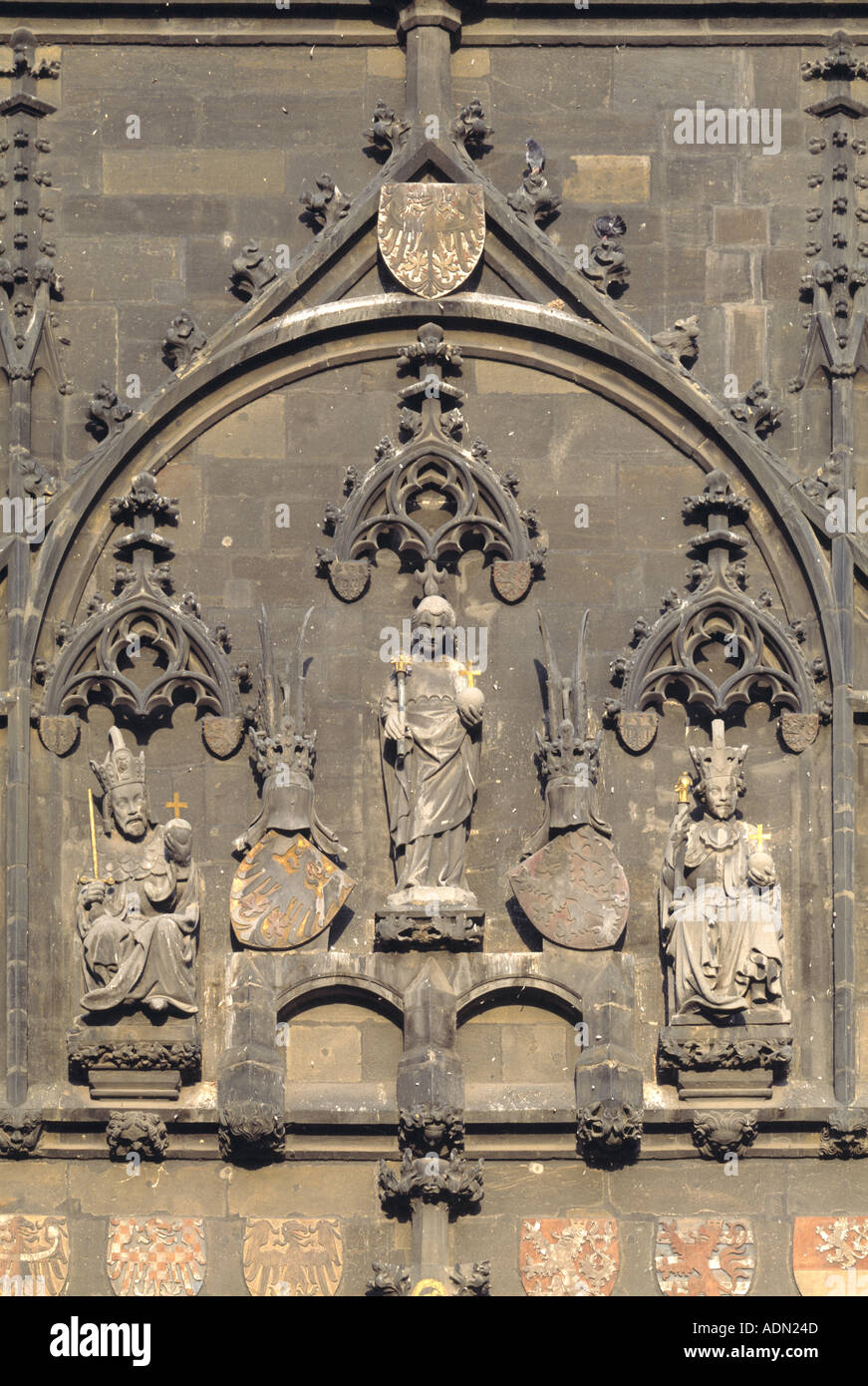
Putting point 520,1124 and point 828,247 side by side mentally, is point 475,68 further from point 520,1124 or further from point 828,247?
point 520,1124

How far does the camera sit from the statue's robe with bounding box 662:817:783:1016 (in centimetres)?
2266

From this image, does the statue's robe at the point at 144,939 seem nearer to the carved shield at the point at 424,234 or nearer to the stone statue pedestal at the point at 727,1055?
the stone statue pedestal at the point at 727,1055

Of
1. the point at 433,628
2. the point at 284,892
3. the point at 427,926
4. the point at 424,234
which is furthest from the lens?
the point at 424,234

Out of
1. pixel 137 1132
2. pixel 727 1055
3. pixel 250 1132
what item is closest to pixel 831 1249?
pixel 727 1055

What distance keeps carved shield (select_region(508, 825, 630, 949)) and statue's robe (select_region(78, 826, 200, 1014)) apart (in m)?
1.64

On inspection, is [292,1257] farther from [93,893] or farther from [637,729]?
[637,729]

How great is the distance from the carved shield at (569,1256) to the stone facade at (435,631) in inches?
0.8

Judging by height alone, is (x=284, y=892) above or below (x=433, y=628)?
below

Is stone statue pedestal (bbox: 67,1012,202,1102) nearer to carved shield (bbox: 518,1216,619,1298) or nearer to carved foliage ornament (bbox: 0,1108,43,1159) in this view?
carved foliage ornament (bbox: 0,1108,43,1159)

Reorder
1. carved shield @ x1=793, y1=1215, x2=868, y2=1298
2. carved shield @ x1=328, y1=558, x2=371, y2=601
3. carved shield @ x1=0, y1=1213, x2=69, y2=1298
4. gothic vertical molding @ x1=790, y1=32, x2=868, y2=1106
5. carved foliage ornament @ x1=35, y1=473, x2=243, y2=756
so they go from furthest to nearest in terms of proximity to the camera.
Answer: carved shield @ x1=328, y1=558, x2=371, y2=601 < carved foliage ornament @ x1=35, y1=473, x2=243, y2=756 < gothic vertical molding @ x1=790, y1=32, x2=868, y2=1106 < carved shield @ x1=793, y1=1215, x2=868, y2=1298 < carved shield @ x1=0, y1=1213, x2=69, y2=1298

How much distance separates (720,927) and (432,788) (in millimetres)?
1554

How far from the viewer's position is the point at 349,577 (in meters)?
23.5

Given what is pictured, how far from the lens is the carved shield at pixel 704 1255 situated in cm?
2253

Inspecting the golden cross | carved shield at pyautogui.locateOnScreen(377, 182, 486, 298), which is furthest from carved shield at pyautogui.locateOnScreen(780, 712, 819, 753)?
carved shield at pyautogui.locateOnScreen(377, 182, 486, 298)
